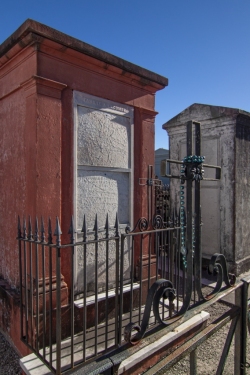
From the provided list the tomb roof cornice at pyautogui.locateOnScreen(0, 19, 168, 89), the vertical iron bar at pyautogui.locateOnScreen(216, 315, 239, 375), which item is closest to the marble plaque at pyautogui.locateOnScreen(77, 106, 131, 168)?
the tomb roof cornice at pyautogui.locateOnScreen(0, 19, 168, 89)

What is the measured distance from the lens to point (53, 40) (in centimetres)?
314

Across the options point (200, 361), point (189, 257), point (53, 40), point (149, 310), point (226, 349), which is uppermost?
point (53, 40)

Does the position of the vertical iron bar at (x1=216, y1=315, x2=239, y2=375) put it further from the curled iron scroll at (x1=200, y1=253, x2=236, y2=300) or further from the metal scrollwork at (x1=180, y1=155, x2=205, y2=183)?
the metal scrollwork at (x1=180, y1=155, x2=205, y2=183)

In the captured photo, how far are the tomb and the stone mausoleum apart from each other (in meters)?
2.45

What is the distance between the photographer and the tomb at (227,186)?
596 centimetres

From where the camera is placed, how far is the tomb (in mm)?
5961

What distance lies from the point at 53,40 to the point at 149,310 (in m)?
2.95

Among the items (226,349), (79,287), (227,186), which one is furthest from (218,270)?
(227,186)

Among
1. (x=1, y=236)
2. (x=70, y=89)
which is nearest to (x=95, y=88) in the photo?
(x=70, y=89)

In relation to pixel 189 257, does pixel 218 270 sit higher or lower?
lower

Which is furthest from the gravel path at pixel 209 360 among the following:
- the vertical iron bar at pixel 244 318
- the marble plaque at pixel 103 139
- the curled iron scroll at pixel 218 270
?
the marble plaque at pixel 103 139

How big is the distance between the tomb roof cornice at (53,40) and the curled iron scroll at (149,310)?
2.82 meters

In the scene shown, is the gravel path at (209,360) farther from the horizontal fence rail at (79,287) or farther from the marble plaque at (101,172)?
the marble plaque at (101,172)

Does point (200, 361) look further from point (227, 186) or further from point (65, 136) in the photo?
point (227, 186)
